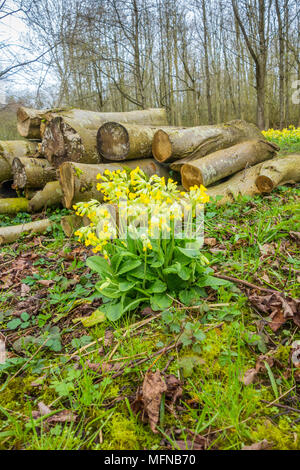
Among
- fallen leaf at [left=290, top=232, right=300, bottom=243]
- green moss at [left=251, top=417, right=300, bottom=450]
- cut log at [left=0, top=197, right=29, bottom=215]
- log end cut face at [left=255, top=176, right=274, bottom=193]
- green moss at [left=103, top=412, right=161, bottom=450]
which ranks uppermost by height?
log end cut face at [left=255, top=176, right=274, bottom=193]

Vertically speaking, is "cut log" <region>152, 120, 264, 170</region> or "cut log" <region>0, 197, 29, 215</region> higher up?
"cut log" <region>152, 120, 264, 170</region>

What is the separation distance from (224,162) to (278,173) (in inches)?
33.3

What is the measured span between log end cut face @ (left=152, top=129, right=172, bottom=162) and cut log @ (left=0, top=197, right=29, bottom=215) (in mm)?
2480

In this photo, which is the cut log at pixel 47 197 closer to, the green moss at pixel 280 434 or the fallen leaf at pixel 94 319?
the fallen leaf at pixel 94 319

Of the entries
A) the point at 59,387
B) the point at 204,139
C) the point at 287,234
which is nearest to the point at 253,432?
the point at 59,387

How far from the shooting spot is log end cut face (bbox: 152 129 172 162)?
14.6 feet

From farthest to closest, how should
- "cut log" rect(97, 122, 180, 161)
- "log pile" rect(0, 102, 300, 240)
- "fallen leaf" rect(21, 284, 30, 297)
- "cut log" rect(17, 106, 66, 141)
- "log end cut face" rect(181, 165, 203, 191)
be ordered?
1. "cut log" rect(17, 106, 66, 141)
2. "cut log" rect(97, 122, 180, 161)
3. "log end cut face" rect(181, 165, 203, 191)
4. "log pile" rect(0, 102, 300, 240)
5. "fallen leaf" rect(21, 284, 30, 297)

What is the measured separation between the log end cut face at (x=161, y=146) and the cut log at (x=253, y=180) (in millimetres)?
915

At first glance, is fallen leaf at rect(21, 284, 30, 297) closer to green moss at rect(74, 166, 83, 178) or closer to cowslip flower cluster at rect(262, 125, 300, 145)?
green moss at rect(74, 166, 83, 178)

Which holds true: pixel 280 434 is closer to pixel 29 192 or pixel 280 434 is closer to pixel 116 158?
pixel 116 158

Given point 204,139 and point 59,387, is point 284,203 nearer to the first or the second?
point 204,139

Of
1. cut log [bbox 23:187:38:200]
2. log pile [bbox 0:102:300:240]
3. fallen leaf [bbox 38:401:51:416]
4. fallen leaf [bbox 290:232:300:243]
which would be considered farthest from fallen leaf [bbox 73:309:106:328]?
cut log [bbox 23:187:38:200]

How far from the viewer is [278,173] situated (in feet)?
13.3

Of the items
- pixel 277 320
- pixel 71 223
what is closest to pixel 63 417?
pixel 277 320
